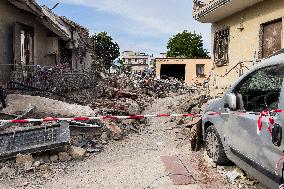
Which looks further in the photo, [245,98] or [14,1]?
[14,1]

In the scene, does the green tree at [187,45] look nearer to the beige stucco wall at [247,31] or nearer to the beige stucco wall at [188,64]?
the beige stucco wall at [188,64]

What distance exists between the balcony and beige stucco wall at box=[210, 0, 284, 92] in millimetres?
224

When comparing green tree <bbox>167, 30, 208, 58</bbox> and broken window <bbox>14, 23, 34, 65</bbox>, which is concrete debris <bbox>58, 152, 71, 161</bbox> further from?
green tree <bbox>167, 30, 208, 58</bbox>

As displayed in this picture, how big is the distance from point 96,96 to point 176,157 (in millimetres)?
9017

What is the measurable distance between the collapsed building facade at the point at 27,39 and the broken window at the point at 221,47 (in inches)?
253

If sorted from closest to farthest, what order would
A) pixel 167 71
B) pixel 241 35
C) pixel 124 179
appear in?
pixel 124 179 < pixel 241 35 < pixel 167 71

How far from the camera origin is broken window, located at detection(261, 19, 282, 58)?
1117 centimetres

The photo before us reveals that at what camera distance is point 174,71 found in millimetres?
41031

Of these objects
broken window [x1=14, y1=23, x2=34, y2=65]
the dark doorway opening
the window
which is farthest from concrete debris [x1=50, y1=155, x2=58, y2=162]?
the dark doorway opening

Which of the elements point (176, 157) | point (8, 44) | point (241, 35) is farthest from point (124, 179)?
point (241, 35)

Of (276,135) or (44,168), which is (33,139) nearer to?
(44,168)

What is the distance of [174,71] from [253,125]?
3671 centimetres

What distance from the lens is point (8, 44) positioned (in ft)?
38.8

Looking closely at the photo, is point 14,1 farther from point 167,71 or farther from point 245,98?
point 167,71
